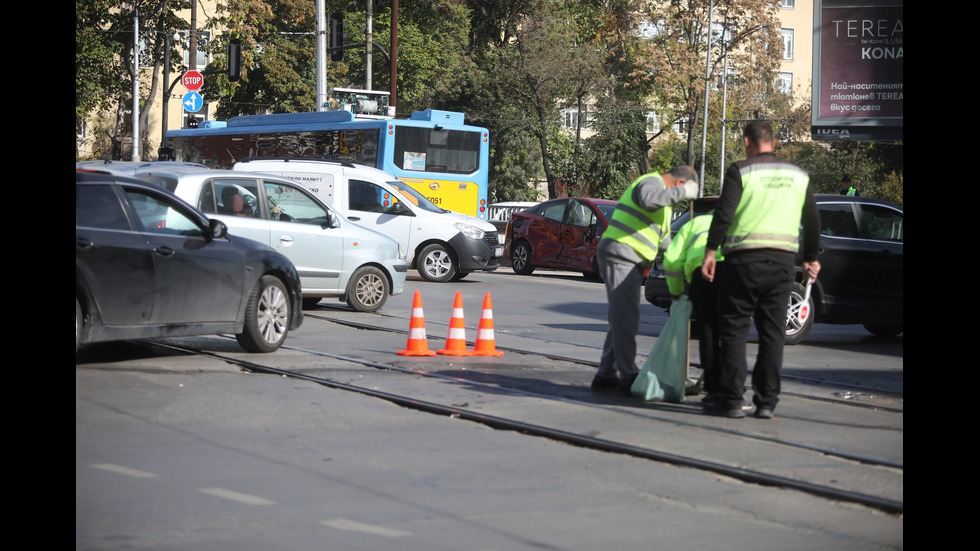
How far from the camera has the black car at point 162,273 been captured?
925 cm

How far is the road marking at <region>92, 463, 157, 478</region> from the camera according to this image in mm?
6008

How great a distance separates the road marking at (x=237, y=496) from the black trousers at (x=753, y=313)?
350 cm

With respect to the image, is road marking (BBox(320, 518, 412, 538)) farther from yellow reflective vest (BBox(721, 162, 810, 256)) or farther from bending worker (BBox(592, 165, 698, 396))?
bending worker (BBox(592, 165, 698, 396))

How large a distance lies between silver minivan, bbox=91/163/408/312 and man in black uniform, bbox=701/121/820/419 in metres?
7.10

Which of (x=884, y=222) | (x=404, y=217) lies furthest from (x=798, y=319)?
(x=404, y=217)

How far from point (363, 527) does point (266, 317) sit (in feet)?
19.5

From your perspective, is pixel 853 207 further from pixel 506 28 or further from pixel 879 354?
pixel 506 28

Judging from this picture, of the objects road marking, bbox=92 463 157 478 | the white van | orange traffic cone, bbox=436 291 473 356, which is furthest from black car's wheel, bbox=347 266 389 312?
road marking, bbox=92 463 157 478

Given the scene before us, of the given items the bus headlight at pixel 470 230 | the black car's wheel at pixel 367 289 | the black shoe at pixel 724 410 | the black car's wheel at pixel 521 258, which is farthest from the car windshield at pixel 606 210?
the black shoe at pixel 724 410

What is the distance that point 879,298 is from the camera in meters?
13.6
